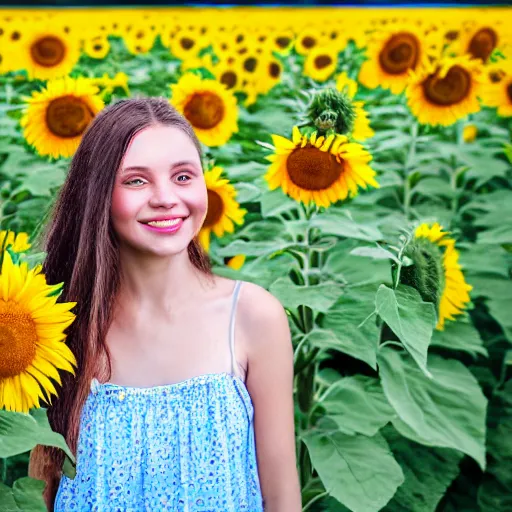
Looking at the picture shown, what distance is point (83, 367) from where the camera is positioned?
1113 millimetres

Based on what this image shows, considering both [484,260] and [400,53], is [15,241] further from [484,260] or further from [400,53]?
[400,53]

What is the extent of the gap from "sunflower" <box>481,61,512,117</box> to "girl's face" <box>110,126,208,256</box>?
100 cm

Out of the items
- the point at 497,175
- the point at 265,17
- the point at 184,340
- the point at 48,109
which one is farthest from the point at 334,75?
the point at 184,340

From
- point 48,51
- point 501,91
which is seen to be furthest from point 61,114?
point 501,91

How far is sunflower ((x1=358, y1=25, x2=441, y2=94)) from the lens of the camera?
1.85 m

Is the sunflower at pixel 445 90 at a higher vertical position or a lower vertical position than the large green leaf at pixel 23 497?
higher

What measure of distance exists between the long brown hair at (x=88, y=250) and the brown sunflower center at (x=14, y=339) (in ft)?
0.68

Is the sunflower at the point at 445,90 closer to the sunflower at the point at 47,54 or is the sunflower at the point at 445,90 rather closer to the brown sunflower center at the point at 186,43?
the sunflower at the point at 47,54

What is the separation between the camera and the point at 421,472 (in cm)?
147

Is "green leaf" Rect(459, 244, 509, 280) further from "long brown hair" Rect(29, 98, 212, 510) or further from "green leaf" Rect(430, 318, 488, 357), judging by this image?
"long brown hair" Rect(29, 98, 212, 510)

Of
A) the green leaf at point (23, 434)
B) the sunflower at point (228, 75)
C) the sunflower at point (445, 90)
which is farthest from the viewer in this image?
the sunflower at point (228, 75)

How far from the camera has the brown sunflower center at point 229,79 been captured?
6.98ft

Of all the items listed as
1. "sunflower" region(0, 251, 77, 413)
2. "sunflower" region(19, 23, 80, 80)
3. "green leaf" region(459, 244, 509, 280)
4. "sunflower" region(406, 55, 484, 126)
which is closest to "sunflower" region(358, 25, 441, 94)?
"sunflower" region(406, 55, 484, 126)

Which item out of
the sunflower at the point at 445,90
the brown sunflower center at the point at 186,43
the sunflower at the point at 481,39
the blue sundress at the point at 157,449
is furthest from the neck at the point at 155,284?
the brown sunflower center at the point at 186,43
